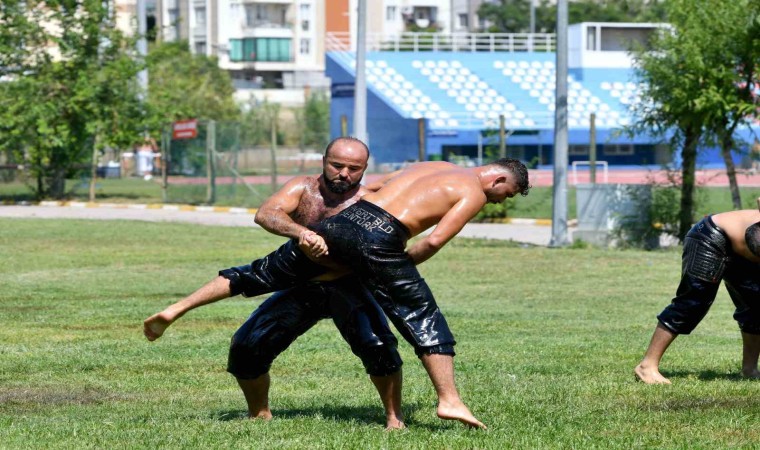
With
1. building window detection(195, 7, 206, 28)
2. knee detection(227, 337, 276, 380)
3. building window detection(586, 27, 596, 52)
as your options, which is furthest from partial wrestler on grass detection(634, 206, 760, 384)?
building window detection(195, 7, 206, 28)

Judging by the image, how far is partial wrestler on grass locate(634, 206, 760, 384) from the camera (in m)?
8.82

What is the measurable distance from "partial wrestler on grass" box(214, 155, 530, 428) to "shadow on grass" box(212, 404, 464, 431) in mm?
552

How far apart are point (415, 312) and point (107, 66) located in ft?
104

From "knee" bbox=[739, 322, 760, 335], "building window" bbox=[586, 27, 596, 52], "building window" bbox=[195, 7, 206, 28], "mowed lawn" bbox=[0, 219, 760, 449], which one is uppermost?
"building window" bbox=[195, 7, 206, 28]

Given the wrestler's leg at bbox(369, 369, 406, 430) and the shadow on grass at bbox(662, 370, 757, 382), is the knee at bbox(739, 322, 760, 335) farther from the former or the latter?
the wrestler's leg at bbox(369, 369, 406, 430)

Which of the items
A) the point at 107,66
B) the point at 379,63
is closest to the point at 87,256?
the point at 107,66

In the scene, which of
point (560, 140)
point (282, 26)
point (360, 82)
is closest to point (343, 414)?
point (560, 140)

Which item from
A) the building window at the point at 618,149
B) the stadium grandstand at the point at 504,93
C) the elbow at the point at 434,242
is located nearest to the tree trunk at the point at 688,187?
the elbow at the point at 434,242

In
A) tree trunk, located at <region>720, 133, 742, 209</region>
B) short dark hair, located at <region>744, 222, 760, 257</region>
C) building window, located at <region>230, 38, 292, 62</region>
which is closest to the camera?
short dark hair, located at <region>744, 222, 760, 257</region>

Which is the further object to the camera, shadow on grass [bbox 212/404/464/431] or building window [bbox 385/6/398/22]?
building window [bbox 385/6/398/22]

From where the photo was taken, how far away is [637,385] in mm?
8898

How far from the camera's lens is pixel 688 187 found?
941 inches

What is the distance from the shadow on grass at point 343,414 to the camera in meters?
7.55

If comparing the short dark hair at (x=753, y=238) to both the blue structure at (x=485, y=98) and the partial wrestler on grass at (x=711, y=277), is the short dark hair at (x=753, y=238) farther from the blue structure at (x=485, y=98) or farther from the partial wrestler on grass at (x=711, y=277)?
the blue structure at (x=485, y=98)
